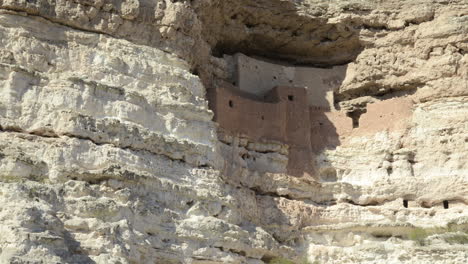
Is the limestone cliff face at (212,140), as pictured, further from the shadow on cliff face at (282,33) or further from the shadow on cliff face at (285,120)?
the shadow on cliff face at (285,120)

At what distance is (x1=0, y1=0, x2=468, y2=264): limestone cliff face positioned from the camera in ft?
44.2

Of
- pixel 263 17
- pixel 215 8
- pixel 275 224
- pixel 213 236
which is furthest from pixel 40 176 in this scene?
pixel 263 17

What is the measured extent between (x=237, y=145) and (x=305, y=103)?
2228 millimetres

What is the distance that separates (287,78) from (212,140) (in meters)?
4.78

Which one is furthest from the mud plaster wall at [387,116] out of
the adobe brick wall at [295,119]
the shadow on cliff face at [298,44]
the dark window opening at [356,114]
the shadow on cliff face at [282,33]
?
the shadow on cliff face at [282,33]

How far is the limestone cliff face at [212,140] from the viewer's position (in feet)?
44.2

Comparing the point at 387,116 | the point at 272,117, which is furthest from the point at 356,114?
the point at 272,117

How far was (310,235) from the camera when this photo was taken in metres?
17.0

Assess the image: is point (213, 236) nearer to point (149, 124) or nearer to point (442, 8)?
point (149, 124)

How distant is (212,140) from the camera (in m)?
16.0

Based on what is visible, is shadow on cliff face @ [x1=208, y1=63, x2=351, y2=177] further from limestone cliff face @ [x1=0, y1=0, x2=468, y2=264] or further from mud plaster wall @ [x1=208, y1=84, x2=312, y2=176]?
limestone cliff face @ [x1=0, y1=0, x2=468, y2=264]

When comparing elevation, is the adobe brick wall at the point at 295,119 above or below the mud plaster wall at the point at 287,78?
below

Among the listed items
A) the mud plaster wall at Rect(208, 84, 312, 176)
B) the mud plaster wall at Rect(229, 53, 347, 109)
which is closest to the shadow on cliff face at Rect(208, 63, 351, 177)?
the mud plaster wall at Rect(208, 84, 312, 176)

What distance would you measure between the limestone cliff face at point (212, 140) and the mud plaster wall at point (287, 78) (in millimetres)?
Answer: 307
